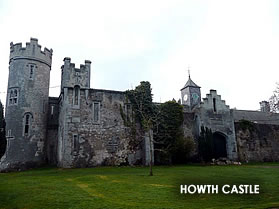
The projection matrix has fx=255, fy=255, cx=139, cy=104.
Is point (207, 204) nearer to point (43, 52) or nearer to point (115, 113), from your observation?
point (115, 113)

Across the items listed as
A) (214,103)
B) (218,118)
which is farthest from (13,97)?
(218,118)

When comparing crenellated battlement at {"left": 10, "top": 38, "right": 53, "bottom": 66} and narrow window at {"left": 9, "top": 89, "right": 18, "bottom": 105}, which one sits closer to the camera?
narrow window at {"left": 9, "top": 89, "right": 18, "bottom": 105}

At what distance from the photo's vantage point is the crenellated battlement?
25516 millimetres

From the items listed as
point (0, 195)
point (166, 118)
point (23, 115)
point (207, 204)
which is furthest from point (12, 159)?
point (207, 204)

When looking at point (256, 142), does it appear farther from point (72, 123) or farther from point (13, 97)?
point (13, 97)

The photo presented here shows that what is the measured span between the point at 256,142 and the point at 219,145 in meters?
5.08

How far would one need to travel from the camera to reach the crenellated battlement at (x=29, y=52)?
83.7 ft

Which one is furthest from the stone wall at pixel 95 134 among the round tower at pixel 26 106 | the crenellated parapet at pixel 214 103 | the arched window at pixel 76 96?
the crenellated parapet at pixel 214 103

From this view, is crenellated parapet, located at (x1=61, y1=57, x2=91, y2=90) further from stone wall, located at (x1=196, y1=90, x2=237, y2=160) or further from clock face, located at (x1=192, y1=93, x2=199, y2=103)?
clock face, located at (x1=192, y1=93, x2=199, y2=103)

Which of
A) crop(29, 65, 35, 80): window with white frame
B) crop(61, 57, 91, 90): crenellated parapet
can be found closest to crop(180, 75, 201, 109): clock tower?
crop(61, 57, 91, 90): crenellated parapet

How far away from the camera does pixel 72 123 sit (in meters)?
23.1

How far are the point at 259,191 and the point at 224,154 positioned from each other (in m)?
17.8

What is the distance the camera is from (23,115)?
24.5m

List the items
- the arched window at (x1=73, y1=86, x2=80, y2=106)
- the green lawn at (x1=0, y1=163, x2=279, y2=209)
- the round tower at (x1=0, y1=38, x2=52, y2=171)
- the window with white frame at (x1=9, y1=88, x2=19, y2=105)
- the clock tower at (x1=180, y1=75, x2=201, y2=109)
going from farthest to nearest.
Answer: the clock tower at (x1=180, y1=75, x2=201, y2=109) < the window with white frame at (x1=9, y1=88, x2=19, y2=105) < the arched window at (x1=73, y1=86, x2=80, y2=106) < the round tower at (x1=0, y1=38, x2=52, y2=171) < the green lawn at (x1=0, y1=163, x2=279, y2=209)
